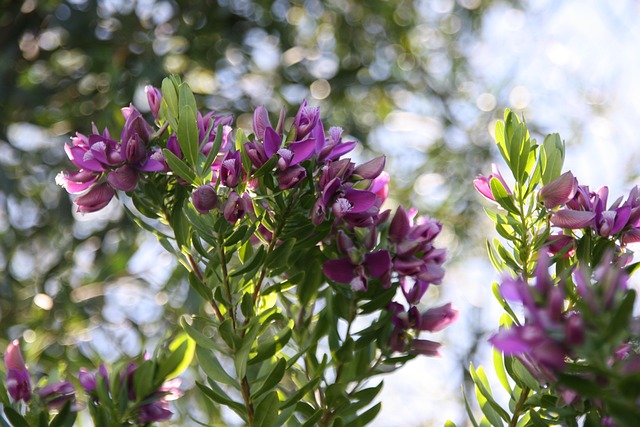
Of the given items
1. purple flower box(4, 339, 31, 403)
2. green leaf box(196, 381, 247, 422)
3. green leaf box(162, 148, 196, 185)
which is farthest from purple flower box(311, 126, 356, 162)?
purple flower box(4, 339, 31, 403)

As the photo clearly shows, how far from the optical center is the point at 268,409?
27.1 inches

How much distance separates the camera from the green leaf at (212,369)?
727mm

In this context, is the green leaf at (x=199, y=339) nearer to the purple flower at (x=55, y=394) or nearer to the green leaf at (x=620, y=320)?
the purple flower at (x=55, y=394)

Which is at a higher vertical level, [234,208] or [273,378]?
[234,208]

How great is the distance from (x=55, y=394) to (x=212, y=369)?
0.15m

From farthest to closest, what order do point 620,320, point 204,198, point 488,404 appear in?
point 488,404
point 204,198
point 620,320

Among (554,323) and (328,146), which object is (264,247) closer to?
(328,146)

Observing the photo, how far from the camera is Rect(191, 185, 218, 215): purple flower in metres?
0.66

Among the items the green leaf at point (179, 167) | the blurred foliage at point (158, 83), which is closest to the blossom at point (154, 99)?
the green leaf at point (179, 167)

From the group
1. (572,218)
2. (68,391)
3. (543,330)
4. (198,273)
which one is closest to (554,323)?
(543,330)

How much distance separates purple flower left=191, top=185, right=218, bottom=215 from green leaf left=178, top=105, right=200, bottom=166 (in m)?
0.04

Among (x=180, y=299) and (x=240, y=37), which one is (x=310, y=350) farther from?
(x=240, y=37)

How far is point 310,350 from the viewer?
0.77 metres

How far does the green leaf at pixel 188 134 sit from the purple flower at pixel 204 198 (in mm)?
36
